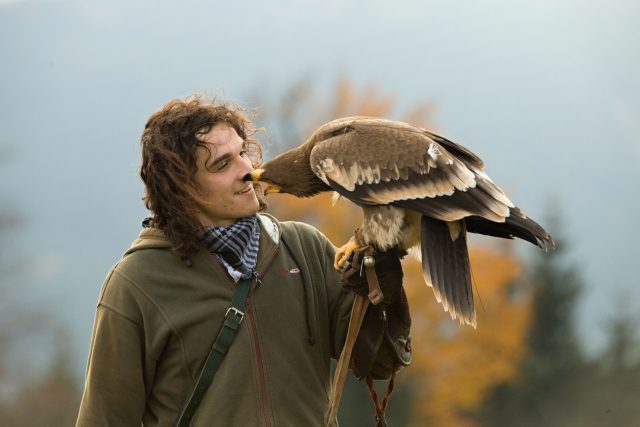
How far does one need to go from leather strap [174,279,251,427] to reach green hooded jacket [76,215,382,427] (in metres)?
0.02

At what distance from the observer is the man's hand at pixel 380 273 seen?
2.51 meters

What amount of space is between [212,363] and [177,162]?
2.16 feet

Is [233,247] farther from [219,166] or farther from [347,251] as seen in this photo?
[347,251]

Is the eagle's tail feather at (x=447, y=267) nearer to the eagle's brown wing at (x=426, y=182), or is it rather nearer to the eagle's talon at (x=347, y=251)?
the eagle's brown wing at (x=426, y=182)

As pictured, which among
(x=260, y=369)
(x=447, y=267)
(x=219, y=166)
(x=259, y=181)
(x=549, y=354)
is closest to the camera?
(x=447, y=267)

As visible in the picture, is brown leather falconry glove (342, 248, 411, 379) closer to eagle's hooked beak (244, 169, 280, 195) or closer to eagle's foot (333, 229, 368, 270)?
eagle's foot (333, 229, 368, 270)

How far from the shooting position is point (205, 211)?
2.71 metres

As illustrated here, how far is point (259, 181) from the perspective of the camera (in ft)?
9.18

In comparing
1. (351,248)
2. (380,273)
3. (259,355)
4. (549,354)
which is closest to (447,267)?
(380,273)

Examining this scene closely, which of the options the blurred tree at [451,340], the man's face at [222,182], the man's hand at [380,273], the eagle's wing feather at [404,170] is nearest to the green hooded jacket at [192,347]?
the man's face at [222,182]

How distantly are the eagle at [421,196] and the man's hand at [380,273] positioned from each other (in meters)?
0.04

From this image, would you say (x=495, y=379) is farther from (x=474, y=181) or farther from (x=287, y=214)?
(x=474, y=181)

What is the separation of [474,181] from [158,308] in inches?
41.7

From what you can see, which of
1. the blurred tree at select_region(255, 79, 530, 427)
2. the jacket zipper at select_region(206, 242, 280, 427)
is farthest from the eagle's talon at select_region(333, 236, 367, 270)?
the blurred tree at select_region(255, 79, 530, 427)
